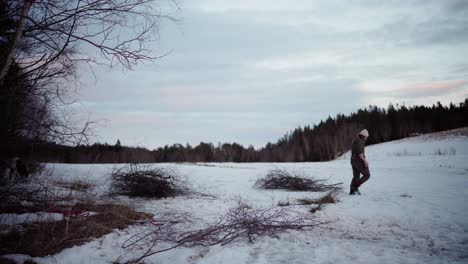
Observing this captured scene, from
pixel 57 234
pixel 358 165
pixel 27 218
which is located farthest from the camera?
pixel 358 165

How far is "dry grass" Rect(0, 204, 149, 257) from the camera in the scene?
3.79 m

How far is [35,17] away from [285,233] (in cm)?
492

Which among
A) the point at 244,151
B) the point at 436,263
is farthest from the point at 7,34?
the point at 244,151

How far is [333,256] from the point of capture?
151 inches

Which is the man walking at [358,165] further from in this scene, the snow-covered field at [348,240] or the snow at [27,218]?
the snow at [27,218]

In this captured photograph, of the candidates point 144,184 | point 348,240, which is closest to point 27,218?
point 144,184

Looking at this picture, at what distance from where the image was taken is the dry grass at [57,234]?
3.79 m

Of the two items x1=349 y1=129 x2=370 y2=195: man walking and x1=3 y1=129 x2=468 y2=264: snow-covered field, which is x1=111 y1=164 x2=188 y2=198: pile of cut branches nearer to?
x1=3 y1=129 x2=468 y2=264: snow-covered field

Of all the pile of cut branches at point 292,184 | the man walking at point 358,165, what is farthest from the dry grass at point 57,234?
the pile of cut branches at point 292,184

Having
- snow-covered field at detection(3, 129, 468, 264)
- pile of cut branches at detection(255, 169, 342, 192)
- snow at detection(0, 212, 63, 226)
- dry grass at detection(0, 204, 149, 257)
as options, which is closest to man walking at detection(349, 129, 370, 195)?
snow-covered field at detection(3, 129, 468, 264)

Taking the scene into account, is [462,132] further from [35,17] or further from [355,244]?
[35,17]

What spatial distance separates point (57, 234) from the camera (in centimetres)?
425

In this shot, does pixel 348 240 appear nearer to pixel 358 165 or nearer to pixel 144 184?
pixel 358 165

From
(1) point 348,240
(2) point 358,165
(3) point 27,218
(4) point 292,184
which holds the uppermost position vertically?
(2) point 358,165
